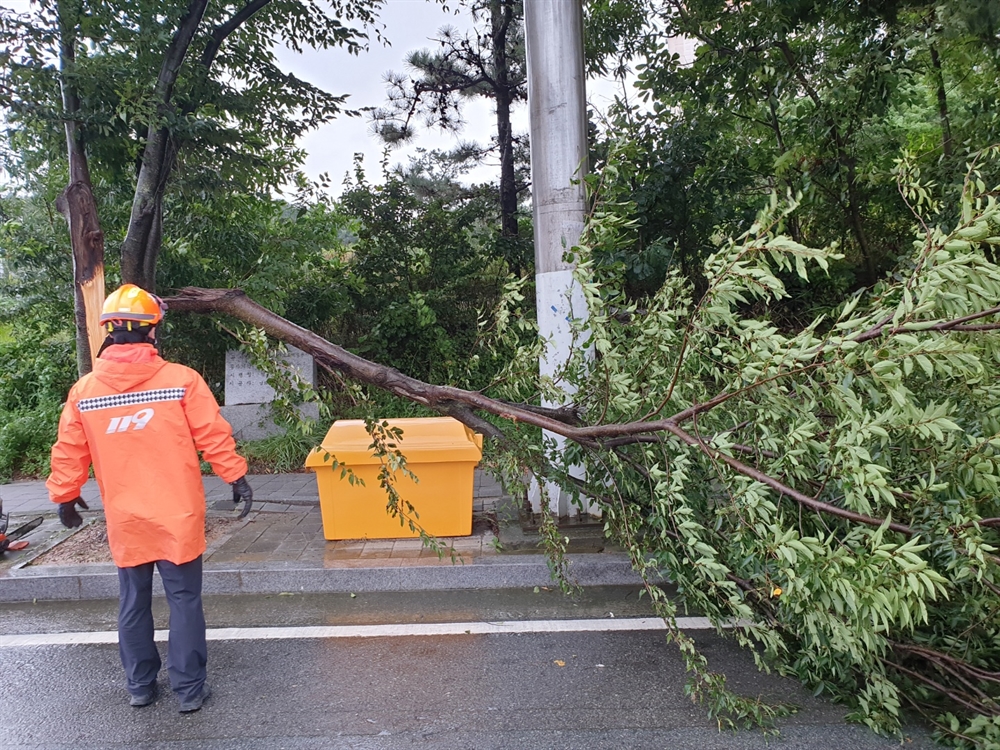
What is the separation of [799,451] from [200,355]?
27.9ft

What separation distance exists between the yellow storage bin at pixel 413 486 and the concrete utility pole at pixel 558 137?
2.08 ft

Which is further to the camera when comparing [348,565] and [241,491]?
[348,565]

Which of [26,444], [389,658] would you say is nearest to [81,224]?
[389,658]

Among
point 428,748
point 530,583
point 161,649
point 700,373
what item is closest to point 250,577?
point 161,649

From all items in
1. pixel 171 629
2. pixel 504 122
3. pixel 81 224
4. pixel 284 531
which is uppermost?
pixel 504 122

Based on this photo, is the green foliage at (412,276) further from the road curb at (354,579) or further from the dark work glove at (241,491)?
the dark work glove at (241,491)

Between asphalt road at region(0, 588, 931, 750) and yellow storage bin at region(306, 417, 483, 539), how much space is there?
896mm

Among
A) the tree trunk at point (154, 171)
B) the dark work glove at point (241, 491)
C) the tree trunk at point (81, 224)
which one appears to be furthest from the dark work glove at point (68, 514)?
the tree trunk at point (154, 171)

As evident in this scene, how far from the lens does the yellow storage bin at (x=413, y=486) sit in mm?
4961

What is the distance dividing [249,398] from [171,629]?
5851 millimetres

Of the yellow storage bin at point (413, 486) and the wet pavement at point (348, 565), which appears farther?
the yellow storage bin at point (413, 486)

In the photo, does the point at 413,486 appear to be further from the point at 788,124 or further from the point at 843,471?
the point at 788,124

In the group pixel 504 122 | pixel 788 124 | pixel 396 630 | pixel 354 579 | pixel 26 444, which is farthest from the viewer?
pixel 504 122

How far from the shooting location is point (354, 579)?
4598mm
